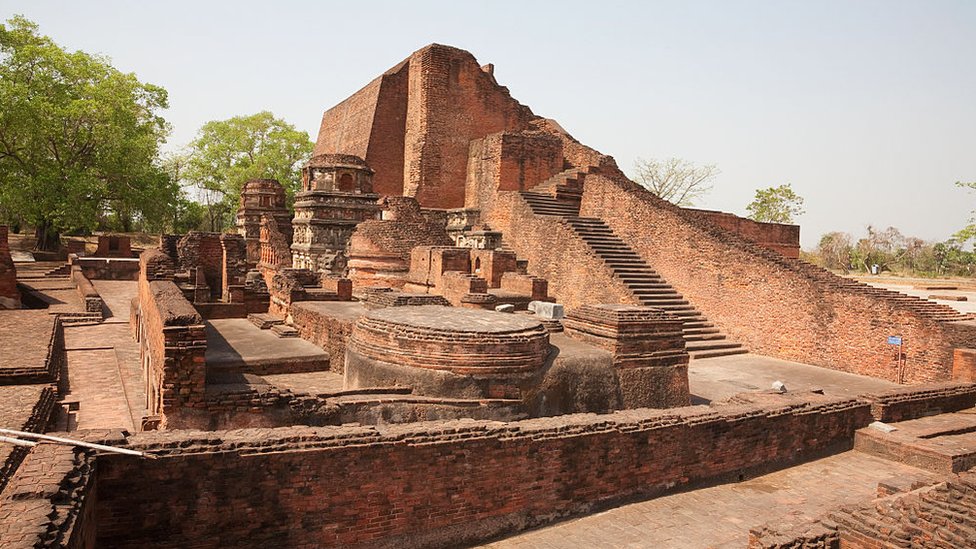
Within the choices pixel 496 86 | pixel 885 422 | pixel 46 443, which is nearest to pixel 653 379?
pixel 885 422

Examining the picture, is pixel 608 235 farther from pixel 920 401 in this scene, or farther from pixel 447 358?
pixel 447 358

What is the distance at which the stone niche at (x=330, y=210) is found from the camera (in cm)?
1745

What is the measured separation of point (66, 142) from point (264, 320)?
22.2 metres

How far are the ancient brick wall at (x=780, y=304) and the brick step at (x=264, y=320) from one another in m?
7.10

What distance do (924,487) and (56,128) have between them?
29378mm

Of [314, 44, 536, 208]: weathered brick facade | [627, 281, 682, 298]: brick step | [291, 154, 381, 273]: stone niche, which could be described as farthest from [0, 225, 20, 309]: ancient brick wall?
[627, 281, 682, 298]: brick step

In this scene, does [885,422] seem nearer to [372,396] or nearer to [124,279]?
[372,396]

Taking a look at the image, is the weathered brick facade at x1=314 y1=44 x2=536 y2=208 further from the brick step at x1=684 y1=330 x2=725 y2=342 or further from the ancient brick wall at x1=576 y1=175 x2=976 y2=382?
the brick step at x1=684 y1=330 x2=725 y2=342

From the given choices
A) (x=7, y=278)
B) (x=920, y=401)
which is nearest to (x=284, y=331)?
(x=7, y=278)

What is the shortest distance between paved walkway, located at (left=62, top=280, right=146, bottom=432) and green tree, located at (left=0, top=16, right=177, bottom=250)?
1326 cm

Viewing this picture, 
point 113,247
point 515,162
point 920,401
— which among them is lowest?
point 920,401

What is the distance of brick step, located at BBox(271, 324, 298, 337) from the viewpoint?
9.55 meters

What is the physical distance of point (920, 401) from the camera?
8070 millimetres

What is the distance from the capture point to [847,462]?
6977 mm
